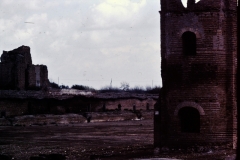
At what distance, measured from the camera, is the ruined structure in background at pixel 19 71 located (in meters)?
48.5

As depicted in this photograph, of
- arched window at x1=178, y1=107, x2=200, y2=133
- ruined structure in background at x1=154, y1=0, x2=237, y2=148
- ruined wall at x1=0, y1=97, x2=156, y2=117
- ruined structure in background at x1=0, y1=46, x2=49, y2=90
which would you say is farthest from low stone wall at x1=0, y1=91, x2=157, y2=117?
ruined structure in background at x1=154, y1=0, x2=237, y2=148

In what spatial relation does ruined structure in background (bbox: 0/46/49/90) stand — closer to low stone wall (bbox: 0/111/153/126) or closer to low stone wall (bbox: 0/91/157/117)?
low stone wall (bbox: 0/91/157/117)

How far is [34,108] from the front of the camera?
4228 cm

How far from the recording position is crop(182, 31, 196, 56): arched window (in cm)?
1830

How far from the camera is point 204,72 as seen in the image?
17734 millimetres

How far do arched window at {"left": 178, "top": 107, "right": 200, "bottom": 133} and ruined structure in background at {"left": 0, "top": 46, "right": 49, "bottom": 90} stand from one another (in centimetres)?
3253

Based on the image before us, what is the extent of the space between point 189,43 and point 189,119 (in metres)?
3.19

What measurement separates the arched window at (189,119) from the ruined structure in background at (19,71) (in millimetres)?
32533

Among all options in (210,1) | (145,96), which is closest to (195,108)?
(210,1)

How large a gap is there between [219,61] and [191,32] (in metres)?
1.65

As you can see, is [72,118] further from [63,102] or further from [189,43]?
[189,43]

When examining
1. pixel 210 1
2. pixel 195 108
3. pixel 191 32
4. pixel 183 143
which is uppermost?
pixel 210 1

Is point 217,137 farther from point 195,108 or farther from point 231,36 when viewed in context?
point 231,36

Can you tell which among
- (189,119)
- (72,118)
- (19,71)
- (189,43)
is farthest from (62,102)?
(189,43)
